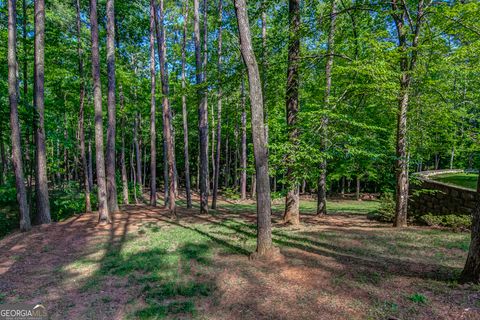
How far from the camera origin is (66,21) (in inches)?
564

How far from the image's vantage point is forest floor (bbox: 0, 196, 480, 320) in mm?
3850

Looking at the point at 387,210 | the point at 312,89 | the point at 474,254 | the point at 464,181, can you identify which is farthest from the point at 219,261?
the point at 312,89

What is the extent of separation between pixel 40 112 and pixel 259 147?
930 cm

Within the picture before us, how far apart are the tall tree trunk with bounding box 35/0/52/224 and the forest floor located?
2.01 metres

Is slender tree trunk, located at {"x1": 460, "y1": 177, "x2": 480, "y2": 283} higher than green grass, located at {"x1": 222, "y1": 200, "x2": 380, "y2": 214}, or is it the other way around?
slender tree trunk, located at {"x1": 460, "y1": 177, "x2": 480, "y2": 283}

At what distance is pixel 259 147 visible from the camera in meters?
5.64

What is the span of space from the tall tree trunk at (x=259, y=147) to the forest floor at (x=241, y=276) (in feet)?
1.82

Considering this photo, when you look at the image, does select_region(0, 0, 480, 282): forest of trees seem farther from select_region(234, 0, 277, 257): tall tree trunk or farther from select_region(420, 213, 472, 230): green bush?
select_region(420, 213, 472, 230): green bush

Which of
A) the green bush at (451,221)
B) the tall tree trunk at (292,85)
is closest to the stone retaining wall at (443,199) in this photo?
the green bush at (451,221)

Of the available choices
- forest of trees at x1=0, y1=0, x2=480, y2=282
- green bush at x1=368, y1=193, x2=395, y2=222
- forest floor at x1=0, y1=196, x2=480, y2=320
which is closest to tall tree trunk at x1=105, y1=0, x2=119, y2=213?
forest of trees at x1=0, y1=0, x2=480, y2=282

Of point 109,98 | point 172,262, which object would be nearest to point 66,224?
point 109,98

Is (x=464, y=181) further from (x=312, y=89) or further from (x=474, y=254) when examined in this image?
(x=474, y=254)

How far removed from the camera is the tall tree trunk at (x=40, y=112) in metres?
9.87

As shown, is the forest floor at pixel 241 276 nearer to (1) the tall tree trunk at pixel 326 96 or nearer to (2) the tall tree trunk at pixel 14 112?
→ (2) the tall tree trunk at pixel 14 112
